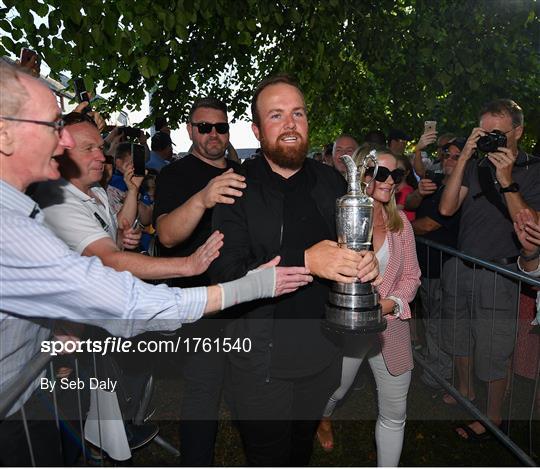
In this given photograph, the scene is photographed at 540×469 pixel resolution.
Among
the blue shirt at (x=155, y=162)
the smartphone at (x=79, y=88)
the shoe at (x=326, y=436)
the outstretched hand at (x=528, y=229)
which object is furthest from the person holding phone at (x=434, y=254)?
the blue shirt at (x=155, y=162)

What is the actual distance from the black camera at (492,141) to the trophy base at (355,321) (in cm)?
241

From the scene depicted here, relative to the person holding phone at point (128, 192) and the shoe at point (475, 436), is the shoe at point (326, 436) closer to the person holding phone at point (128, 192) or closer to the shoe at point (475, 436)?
the shoe at point (475, 436)

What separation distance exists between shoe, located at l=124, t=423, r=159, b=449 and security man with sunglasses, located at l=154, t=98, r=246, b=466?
75 centimetres

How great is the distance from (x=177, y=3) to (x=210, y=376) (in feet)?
12.6

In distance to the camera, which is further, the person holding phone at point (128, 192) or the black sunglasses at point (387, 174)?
the person holding phone at point (128, 192)

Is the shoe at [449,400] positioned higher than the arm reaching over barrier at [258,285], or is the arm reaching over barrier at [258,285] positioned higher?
the arm reaching over barrier at [258,285]

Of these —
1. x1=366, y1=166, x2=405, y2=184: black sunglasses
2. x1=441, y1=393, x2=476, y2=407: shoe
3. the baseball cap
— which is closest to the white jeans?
x1=366, y1=166, x2=405, y2=184: black sunglasses

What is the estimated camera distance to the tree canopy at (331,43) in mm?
4352

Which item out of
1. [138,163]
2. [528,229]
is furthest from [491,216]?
[138,163]

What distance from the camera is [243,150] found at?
2950cm

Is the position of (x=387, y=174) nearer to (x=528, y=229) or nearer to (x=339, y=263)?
(x=528, y=229)

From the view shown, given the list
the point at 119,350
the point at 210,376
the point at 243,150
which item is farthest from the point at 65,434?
the point at 243,150

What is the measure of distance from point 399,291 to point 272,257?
1.29 meters

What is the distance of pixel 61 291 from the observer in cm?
173
